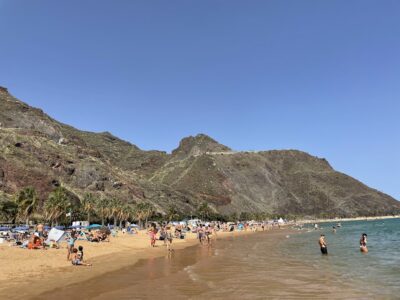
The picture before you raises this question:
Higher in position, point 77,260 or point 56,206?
point 56,206

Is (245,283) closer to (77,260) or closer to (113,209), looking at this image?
(77,260)

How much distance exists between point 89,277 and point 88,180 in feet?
342

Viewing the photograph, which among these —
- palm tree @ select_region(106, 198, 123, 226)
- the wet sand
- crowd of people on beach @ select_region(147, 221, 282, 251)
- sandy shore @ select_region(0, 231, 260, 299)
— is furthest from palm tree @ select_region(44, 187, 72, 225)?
the wet sand

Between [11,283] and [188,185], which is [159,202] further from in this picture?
[11,283]

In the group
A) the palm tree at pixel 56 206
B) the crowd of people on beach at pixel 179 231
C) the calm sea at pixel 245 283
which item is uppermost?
the palm tree at pixel 56 206

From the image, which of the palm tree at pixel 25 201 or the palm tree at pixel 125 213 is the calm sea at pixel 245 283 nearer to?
the palm tree at pixel 25 201

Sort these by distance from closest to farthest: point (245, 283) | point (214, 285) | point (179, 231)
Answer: point (214, 285), point (245, 283), point (179, 231)

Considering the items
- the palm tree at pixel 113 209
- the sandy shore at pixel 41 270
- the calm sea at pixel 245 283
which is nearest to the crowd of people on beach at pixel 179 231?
the palm tree at pixel 113 209

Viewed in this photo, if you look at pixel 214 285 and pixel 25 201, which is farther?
pixel 25 201

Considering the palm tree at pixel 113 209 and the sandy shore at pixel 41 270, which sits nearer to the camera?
the sandy shore at pixel 41 270

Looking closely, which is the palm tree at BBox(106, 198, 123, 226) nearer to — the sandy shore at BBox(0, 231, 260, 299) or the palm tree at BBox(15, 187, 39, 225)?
the palm tree at BBox(15, 187, 39, 225)

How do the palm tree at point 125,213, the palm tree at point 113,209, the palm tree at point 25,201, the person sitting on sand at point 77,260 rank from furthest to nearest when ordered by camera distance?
the palm tree at point 125,213, the palm tree at point 113,209, the palm tree at point 25,201, the person sitting on sand at point 77,260

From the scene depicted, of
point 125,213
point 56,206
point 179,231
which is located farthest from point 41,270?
point 125,213

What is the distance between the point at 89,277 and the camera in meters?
19.3
